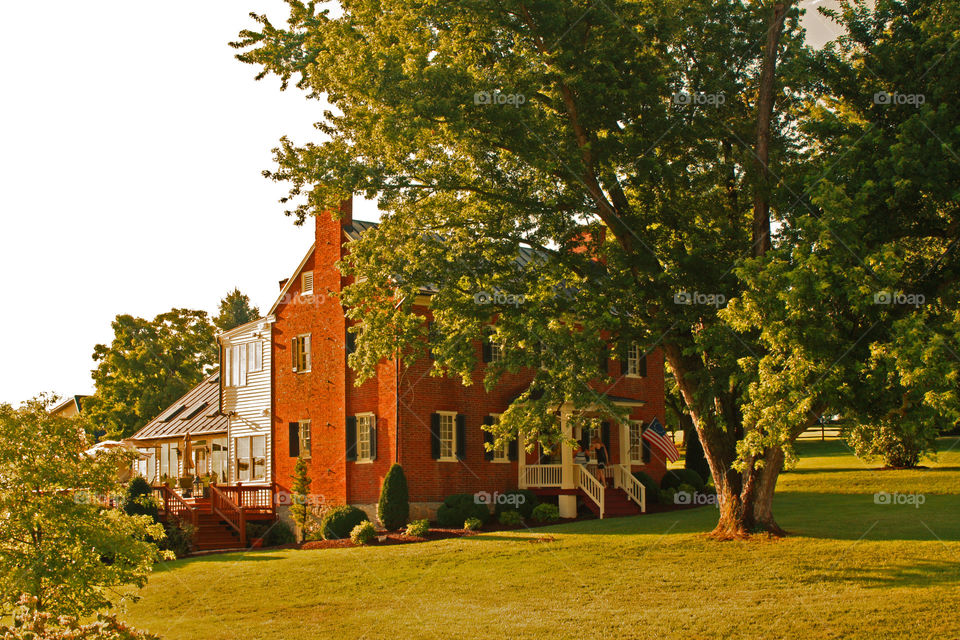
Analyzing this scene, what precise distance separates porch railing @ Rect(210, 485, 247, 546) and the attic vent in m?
7.74

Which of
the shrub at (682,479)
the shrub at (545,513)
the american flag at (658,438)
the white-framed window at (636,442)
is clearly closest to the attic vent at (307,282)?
the shrub at (545,513)

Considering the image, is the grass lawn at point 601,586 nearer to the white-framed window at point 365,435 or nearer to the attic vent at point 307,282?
the white-framed window at point 365,435

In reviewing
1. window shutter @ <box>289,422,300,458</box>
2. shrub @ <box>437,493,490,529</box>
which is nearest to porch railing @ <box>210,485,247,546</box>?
window shutter @ <box>289,422,300,458</box>

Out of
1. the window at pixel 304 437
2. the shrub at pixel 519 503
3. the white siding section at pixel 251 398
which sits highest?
the white siding section at pixel 251 398

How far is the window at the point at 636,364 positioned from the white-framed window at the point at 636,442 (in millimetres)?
1990

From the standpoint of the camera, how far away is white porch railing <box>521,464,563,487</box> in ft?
101

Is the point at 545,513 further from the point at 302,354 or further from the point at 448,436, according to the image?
the point at 302,354

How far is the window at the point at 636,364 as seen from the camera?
122 feet

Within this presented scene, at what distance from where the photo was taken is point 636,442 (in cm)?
3641

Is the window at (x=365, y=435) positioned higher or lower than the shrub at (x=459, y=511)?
higher

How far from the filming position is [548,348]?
20.5 meters

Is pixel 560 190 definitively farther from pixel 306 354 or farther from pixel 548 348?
pixel 306 354

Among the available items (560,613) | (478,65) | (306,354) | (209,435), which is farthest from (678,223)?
(209,435)

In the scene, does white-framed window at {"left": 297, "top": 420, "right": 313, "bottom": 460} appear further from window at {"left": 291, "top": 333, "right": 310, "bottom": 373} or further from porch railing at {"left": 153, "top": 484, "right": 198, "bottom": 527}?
porch railing at {"left": 153, "top": 484, "right": 198, "bottom": 527}
